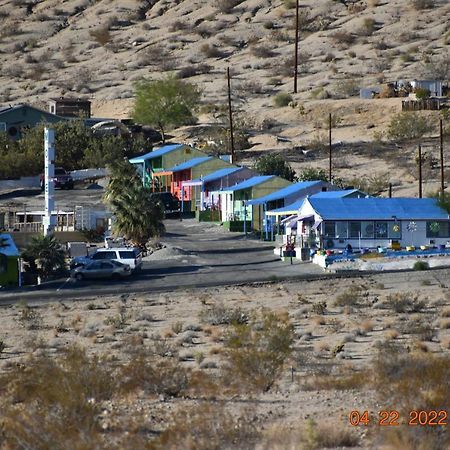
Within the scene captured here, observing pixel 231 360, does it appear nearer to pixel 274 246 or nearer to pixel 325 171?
pixel 274 246

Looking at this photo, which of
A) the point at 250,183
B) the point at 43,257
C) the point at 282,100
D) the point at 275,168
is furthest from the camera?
the point at 282,100

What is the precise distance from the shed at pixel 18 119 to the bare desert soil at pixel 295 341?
47.6 m

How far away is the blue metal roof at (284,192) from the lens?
219 feet

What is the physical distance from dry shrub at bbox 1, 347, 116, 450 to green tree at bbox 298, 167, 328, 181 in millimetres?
51581

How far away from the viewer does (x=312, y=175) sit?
75.6m

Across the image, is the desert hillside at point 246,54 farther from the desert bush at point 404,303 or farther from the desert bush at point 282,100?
the desert bush at point 404,303

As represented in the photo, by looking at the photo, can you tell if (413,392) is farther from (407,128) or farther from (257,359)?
(407,128)

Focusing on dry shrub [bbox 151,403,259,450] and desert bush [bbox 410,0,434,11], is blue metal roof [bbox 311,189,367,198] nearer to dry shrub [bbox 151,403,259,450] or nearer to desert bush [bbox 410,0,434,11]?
dry shrub [bbox 151,403,259,450]

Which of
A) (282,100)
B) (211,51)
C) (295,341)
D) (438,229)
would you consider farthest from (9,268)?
(211,51)

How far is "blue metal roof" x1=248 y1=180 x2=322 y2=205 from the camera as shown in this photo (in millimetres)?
66625

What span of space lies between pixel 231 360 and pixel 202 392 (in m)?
0.93

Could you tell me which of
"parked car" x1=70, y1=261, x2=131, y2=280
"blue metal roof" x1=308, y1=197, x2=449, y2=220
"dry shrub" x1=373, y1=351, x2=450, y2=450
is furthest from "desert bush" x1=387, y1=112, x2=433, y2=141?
"dry shrub" x1=373, y1=351, x2=450, y2=450

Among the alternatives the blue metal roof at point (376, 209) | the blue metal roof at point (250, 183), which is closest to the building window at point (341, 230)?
the blue metal roof at point (376, 209)

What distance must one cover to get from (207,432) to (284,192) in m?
48.6
